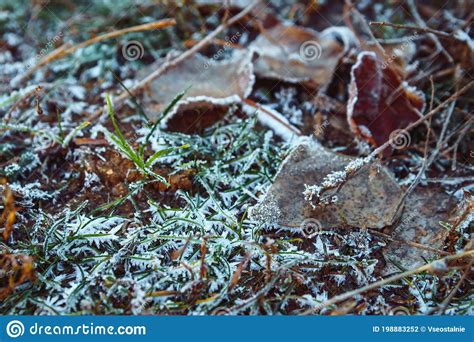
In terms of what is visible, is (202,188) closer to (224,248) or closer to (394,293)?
(224,248)

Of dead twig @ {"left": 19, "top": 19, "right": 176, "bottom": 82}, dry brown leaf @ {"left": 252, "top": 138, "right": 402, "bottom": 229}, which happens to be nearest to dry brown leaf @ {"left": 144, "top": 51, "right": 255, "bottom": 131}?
dead twig @ {"left": 19, "top": 19, "right": 176, "bottom": 82}

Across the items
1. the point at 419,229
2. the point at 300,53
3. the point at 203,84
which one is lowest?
the point at 419,229

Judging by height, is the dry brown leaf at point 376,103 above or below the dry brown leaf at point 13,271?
above

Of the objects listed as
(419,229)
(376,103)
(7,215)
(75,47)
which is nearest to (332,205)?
(419,229)

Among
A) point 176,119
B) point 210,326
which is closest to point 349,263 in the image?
point 210,326

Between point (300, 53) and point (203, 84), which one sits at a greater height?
point (300, 53)

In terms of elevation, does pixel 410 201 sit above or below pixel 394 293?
above

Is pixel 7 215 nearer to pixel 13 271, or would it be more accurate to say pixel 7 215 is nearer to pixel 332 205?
pixel 13 271

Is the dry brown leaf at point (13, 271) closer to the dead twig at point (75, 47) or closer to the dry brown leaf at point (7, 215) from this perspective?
the dry brown leaf at point (7, 215)

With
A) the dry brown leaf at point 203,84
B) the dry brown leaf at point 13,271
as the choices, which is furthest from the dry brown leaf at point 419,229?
the dry brown leaf at point 13,271
